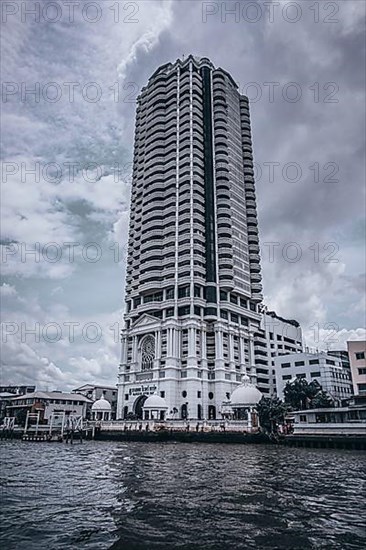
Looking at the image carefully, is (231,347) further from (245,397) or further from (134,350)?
(134,350)

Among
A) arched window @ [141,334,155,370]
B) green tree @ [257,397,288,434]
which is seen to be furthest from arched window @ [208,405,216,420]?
green tree @ [257,397,288,434]

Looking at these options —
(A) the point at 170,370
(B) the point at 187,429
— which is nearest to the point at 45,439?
(B) the point at 187,429

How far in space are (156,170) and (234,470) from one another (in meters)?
105

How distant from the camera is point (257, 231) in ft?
417

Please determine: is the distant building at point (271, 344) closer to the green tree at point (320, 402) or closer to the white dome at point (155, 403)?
the green tree at point (320, 402)

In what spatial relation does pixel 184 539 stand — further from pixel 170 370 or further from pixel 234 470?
pixel 170 370

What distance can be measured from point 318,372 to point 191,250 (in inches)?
1734

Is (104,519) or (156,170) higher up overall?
(156,170)

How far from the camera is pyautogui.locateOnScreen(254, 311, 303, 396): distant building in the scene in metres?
117

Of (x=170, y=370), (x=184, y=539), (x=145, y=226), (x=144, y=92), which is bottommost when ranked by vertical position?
(x=184, y=539)

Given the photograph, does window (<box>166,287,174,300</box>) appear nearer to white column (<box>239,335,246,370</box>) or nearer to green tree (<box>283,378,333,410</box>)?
white column (<box>239,335,246,370</box>)

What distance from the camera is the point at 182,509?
1720 cm

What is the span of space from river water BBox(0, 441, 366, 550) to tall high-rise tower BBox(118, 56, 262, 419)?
7086 centimetres

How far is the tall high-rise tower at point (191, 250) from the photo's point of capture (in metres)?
101
